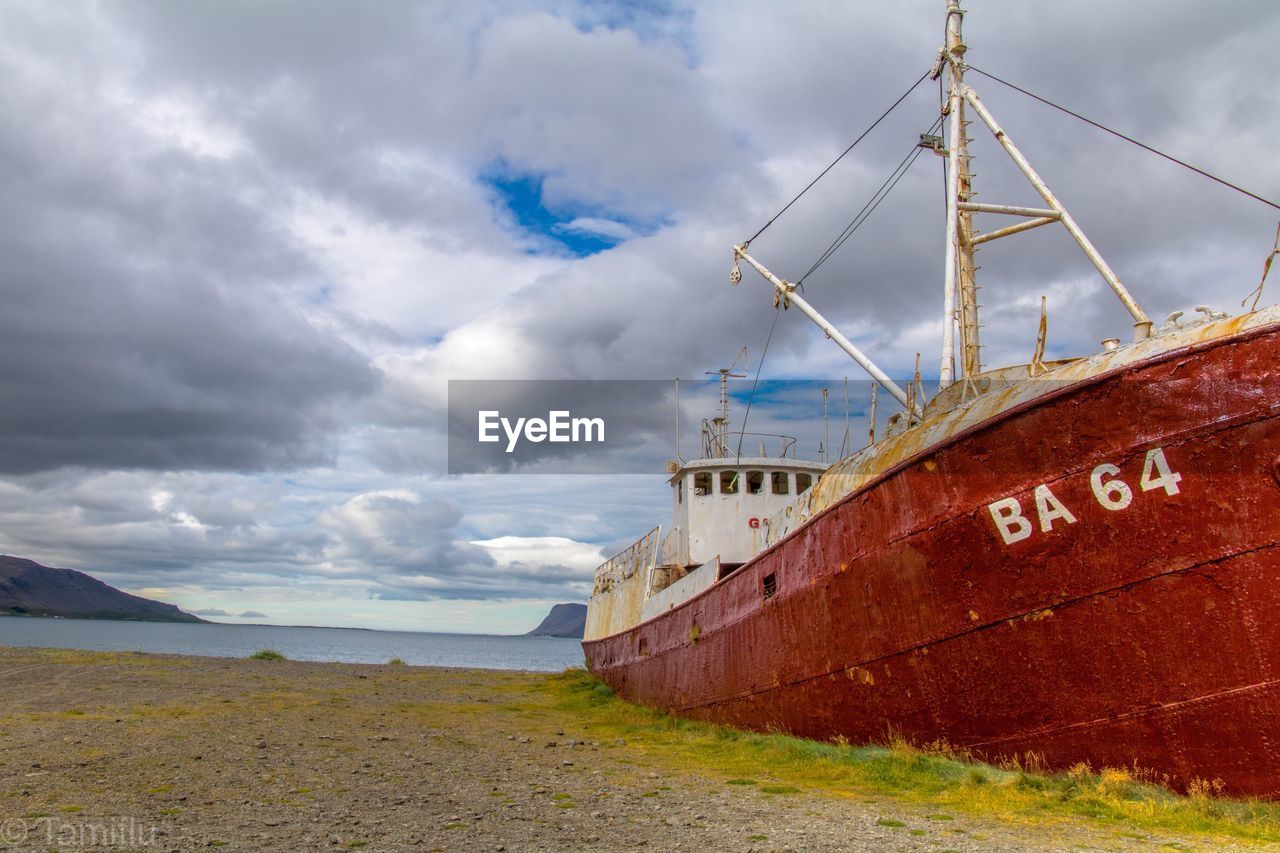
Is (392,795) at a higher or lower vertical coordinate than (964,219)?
lower

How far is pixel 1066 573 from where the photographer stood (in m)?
7.04

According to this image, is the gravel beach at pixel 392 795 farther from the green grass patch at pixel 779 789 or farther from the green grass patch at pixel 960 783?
the green grass patch at pixel 960 783

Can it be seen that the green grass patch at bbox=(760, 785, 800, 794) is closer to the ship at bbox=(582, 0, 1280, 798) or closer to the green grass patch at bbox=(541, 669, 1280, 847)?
the green grass patch at bbox=(541, 669, 1280, 847)

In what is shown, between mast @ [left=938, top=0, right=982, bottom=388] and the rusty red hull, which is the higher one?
mast @ [left=938, top=0, right=982, bottom=388]

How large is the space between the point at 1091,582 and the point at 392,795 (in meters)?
6.31

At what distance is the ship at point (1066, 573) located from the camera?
20.7ft

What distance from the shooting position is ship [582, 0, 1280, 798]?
20.7 feet

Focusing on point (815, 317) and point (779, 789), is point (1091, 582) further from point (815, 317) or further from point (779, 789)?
point (815, 317)

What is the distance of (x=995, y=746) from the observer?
7.62 m

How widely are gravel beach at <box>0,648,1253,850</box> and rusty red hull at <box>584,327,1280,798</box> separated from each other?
0.98 metres

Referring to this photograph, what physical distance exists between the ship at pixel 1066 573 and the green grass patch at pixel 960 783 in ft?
0.49

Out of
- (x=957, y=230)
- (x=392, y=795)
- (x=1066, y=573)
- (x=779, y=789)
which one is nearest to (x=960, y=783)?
(x=779, y=789)

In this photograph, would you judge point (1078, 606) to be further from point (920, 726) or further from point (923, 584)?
point (920, 726)

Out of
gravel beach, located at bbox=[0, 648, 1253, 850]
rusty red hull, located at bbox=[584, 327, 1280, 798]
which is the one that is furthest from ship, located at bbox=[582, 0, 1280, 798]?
gravel beach, located at bbox=[0, 648, 1253, 850]
